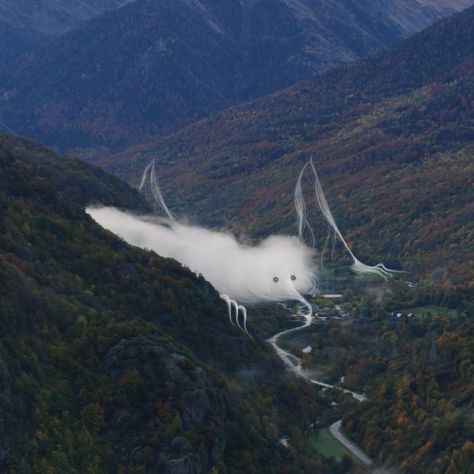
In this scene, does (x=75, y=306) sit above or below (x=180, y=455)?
above

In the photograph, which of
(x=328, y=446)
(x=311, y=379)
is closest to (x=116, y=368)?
(x=328, y=446)

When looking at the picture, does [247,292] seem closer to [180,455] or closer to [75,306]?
[75,306]

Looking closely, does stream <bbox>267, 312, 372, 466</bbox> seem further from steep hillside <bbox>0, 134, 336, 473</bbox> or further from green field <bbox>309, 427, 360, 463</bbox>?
steep hillside <bbox>0, 134, 336, 473</bbox>

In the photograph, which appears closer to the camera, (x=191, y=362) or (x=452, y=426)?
(x=191, y=362)

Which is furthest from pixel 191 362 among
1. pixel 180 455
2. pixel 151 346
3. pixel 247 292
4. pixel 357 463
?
pixel 247 292

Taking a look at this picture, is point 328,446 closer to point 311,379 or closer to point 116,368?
point 311,379

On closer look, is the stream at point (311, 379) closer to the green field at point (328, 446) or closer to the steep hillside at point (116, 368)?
the green field at point (328, 446)

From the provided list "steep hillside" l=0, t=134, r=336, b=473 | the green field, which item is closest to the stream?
the green field
